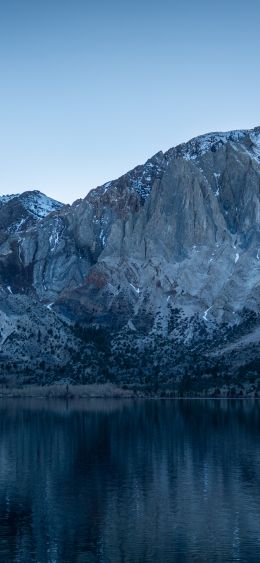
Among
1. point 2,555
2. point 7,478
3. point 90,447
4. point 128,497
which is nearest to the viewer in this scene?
point 2,555

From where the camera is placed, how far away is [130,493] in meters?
73.8

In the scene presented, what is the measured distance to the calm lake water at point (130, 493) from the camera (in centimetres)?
5359

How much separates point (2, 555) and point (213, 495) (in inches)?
985

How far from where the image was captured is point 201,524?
59.5m

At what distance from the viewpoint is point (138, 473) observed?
285ft

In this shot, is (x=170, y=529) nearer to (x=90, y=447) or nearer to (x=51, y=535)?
(x=51, y=535)

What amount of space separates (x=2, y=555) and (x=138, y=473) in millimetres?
36483

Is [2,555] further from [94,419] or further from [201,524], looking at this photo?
[94,419]

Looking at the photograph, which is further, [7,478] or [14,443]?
[14,443]

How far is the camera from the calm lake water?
53594 mm

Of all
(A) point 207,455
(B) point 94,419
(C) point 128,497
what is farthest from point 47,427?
(C) point 128,497

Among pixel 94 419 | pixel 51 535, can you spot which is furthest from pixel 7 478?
pixel 94 419

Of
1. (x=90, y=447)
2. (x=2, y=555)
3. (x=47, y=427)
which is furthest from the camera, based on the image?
(x=47, y=427)

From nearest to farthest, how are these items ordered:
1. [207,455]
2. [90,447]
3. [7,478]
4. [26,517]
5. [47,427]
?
[26,517]
[7,478]
[207,455]
[90,447]
[47,427]
